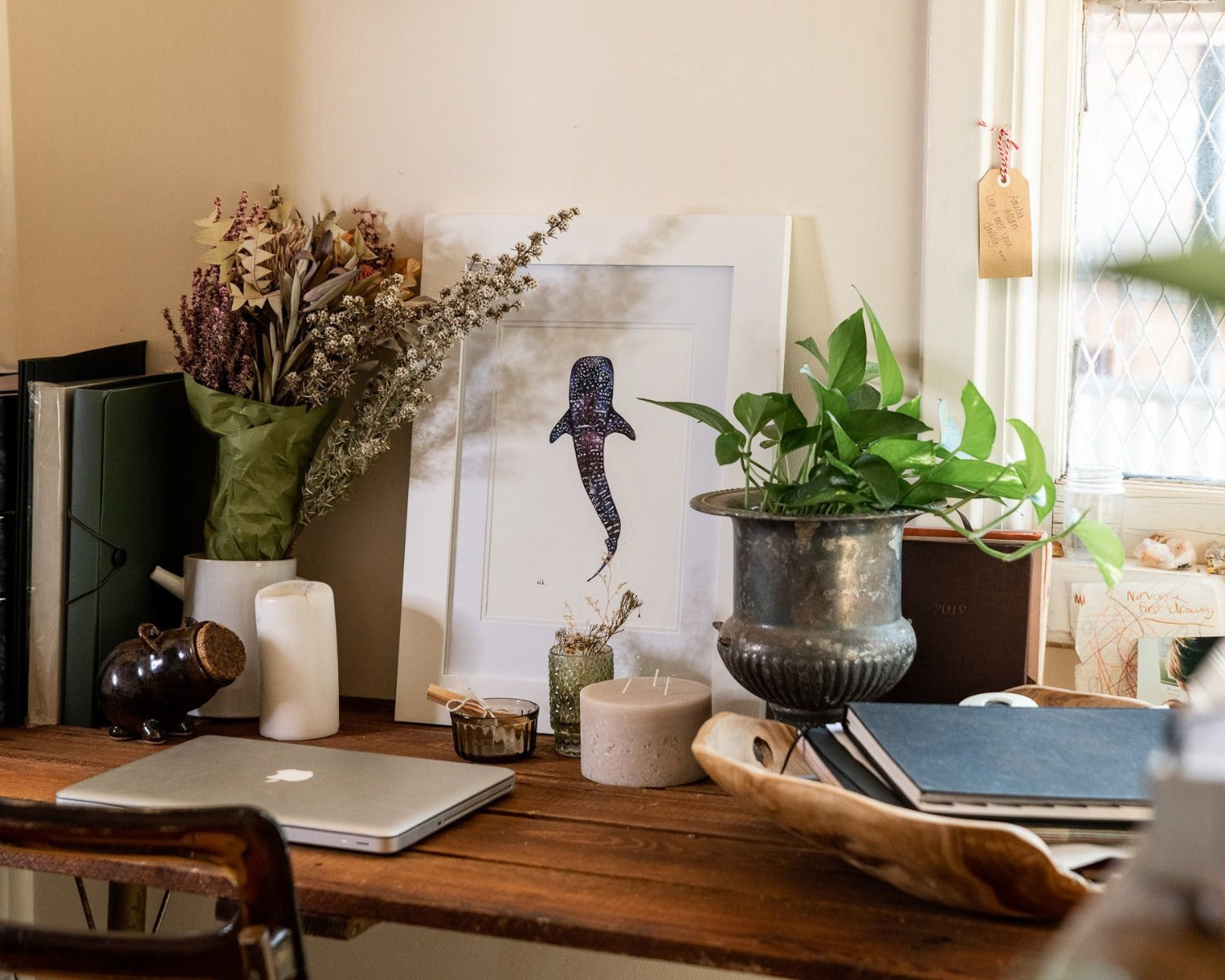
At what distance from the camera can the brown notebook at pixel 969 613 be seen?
109cm

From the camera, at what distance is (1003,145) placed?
115cm

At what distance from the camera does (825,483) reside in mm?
993

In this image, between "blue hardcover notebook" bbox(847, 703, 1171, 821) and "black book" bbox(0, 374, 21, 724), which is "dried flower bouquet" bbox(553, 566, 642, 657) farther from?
"black book" bbox(0, 374, 21, 724)

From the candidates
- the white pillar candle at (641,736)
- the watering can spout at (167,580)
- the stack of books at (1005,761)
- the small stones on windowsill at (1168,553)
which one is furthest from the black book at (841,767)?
the watering can spout at (167,580)

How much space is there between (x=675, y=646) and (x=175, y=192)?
2.73 ft

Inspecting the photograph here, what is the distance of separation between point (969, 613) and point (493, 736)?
48 cm

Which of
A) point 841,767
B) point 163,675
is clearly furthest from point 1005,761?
point 163,675

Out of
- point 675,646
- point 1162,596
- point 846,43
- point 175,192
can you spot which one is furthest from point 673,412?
point 175,192

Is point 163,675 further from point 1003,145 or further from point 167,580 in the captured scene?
point 1003,145

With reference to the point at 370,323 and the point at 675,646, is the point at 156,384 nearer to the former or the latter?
the point at 370,323

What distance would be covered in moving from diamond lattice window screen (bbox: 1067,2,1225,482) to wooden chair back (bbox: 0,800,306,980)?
95 cm

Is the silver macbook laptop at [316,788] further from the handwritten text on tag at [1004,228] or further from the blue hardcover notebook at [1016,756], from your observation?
the handwritten text on tag at [1004,228]

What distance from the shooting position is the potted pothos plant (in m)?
0.98

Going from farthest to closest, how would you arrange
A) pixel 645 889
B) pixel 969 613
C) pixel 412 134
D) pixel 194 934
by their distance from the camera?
1. pixel 412 134
2. pixel 969 613
3. pixel 645 889
4. pixel 194 934
